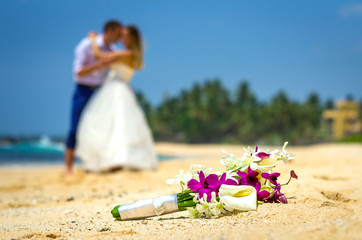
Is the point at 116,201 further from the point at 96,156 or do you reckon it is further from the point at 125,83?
the point at 125,83

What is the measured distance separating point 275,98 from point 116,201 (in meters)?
42.3

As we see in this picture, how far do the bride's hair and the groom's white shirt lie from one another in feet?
1.61

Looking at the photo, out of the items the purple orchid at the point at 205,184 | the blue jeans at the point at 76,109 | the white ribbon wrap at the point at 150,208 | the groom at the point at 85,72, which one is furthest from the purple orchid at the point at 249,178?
the blue jeans at the point at 76,109

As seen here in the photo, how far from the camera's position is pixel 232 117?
44625 mm

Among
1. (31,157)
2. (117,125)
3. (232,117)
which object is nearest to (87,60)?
(117,125)

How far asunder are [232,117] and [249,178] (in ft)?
141

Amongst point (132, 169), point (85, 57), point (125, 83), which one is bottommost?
point (132, 169)

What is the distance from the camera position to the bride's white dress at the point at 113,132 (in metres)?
6.21

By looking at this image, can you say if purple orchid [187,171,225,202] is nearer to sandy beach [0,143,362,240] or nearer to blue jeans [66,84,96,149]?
sandy beach [0,143,362,240]

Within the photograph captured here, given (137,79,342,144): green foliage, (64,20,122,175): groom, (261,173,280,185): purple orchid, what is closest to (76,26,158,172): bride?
(64,20,122,175): groom

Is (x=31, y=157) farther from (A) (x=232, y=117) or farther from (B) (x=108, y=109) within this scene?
(A) (x=232, y=117)

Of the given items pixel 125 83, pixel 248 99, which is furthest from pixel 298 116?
pixel 125 83

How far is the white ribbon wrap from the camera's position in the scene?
85.7 inches

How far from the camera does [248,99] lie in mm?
46094
